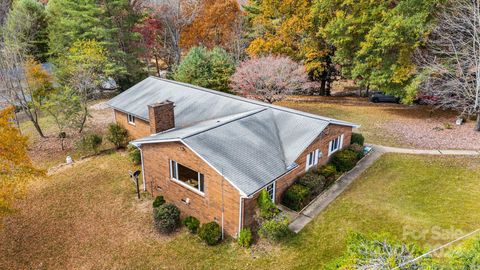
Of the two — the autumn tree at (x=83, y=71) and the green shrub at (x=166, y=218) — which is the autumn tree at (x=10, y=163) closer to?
the green shrub at (x=166, y=218)

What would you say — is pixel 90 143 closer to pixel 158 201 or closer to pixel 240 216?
pixel 158 201

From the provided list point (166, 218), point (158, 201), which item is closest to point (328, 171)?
point (166, 218)

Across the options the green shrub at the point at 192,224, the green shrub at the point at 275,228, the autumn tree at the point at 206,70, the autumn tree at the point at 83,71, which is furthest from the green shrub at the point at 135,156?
the autumn tree at the point at 206,70

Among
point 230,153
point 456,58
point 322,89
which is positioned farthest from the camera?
point 322,89

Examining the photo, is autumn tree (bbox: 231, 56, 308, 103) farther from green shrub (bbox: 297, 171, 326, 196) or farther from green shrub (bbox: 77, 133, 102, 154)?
green shrub (bbox: 297, 171, 326, 196)

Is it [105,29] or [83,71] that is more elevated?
[105,29]

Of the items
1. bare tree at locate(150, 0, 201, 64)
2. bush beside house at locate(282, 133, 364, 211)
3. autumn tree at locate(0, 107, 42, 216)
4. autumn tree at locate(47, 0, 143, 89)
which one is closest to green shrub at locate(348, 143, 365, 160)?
bush beside house at locate(282, 133, 364, 211)

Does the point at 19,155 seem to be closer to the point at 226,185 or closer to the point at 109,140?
the point at 226,185
